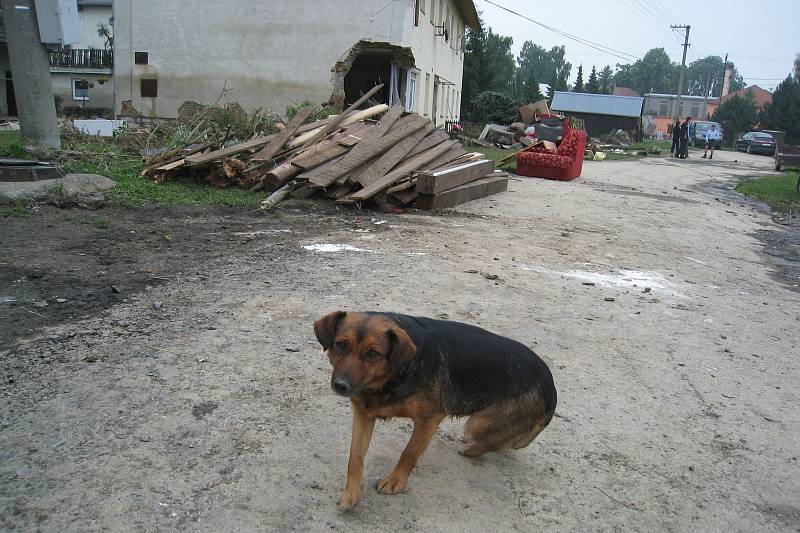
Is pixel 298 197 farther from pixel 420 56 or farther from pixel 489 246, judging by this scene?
pixel 420 56

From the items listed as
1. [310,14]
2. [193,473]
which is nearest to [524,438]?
[193,473]

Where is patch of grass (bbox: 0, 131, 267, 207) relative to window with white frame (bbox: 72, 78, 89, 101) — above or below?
below

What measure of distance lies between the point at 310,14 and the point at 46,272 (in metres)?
18.1

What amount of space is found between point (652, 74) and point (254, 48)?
162 meters

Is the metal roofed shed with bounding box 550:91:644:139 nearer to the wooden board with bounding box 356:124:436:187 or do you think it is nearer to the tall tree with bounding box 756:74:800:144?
the tall tree with bounding box 756:74:800:144

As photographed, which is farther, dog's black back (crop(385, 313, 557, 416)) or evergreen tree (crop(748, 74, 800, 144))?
evergreen tree (crop(748, 74, 800, 144))

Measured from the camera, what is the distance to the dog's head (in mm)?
2709

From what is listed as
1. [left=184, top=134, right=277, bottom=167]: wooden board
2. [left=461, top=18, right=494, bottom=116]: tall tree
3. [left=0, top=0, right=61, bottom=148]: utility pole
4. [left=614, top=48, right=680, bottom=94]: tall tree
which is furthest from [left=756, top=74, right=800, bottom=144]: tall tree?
[left=614, top=48, right=680, bottom=94]: tall tree

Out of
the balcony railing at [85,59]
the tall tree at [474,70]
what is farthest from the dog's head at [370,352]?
the tall tree at [474,70]

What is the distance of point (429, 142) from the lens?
1335 centimetres

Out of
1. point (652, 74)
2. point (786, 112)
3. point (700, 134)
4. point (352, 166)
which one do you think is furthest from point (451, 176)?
point (652, 74)

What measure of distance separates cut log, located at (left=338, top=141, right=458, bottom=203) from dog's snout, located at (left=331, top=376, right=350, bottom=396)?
7.74 m

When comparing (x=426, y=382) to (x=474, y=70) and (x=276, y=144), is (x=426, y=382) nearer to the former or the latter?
(x=276, y=144)

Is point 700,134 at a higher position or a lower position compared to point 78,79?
lower
